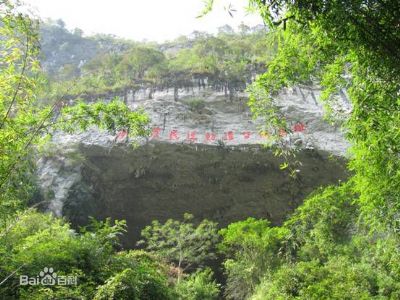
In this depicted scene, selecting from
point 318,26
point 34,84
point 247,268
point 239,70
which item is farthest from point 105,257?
point 239,70

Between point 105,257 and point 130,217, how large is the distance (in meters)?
11.5

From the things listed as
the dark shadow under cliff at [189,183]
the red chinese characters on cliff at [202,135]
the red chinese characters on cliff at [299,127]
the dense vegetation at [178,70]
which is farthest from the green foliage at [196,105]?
the red chinese characters on cliff at [299,127]

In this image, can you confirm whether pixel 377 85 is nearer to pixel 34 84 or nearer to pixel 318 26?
pixel 318 26

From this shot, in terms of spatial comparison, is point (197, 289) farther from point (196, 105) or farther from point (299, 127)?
point (196, 105)

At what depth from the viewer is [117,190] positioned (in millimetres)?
15375

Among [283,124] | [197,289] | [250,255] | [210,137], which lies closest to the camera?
[283,124]

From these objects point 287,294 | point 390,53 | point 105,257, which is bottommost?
point 287,294

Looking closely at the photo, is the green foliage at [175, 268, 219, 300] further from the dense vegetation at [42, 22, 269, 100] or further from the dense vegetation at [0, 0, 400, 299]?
the dense vegetation at [42, 22, 269, 100]

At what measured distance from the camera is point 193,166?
14633mm

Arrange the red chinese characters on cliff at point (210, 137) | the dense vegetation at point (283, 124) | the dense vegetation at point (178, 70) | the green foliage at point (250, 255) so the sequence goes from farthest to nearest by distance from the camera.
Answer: the dense vegetation at point (178, 70), the red chinese characters on cliff at point (210, 137), the green foliage at point (250, 255), the dense vegetation at point (283, 124)

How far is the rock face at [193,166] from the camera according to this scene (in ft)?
46.1

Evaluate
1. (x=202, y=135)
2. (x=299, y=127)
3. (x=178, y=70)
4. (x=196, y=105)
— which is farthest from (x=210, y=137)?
(x=178, y=70)

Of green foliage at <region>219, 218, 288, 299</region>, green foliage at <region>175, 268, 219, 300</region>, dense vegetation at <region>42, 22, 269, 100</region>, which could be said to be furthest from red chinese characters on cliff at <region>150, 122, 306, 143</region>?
green foliage at <region>175, 268, 219, 300</region>

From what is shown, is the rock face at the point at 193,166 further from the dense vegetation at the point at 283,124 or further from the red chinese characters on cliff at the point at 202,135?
the dense vegetation at the point at 283,124
